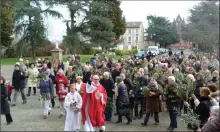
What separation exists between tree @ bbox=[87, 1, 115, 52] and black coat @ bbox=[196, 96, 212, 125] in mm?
32219

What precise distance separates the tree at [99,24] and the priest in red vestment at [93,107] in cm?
2988

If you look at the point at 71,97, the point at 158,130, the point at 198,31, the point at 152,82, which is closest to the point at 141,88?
the point at 152,82

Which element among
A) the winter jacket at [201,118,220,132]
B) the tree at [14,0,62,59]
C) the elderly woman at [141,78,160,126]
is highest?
the tree at [14,0,62,59]

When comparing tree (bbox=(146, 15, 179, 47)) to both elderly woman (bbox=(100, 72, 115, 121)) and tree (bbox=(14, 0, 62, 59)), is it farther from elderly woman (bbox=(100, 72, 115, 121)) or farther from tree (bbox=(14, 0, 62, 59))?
elderly woman (bbox=(100, 72, 115, 121))

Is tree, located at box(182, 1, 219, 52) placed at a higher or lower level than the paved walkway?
higher

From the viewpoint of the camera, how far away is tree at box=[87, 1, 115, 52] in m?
38.5

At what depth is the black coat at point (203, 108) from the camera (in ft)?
21.9

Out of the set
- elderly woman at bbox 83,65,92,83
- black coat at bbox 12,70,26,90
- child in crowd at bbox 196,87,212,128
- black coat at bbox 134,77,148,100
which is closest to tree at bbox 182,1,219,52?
elderly woman at bbox 83,65,92,83

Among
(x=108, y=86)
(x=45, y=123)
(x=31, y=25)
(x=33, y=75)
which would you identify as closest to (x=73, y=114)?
(x=45, y=123)

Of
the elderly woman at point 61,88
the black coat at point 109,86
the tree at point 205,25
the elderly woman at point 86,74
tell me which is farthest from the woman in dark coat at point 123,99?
the tree at point 205,25

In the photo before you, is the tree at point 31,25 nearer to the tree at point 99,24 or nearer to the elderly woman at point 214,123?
the tree at point 99,24

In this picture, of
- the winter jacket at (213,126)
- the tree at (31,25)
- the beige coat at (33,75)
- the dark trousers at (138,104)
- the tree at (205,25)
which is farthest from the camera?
the tree at (205,25)

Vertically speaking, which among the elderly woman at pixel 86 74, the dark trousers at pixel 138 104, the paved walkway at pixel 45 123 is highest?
the elderly woman at pixel 86 74

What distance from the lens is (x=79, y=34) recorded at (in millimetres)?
40094
